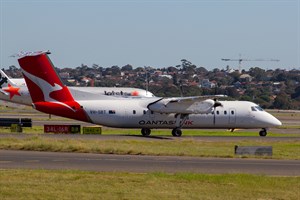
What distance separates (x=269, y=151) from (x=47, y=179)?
1552 cm

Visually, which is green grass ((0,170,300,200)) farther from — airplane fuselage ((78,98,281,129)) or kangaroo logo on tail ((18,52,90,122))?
airplane fuselage ((78,98,281,129))

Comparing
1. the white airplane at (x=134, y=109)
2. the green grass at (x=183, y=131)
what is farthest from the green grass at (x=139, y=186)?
the green grass at (x=183, y=131)

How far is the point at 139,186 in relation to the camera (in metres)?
24.2

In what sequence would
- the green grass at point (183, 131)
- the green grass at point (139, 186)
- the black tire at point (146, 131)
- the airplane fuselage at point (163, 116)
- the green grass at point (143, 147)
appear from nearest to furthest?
1. the green grass at point (139, 186)
2. the green grass at point (143, 147)
3. the airplane fuselage at point (163, 116)
4. the black tire at point (146, 131)
5. the green grass at point (183, 131)

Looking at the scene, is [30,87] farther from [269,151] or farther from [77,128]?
[269,151]

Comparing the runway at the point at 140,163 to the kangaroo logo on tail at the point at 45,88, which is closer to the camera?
the runway at the point at 140,163

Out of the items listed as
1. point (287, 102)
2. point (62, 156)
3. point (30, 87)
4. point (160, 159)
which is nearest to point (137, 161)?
point (160, 159)

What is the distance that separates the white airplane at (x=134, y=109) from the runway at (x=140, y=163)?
49.1 feet

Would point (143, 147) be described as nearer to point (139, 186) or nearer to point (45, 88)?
point (45, 88)

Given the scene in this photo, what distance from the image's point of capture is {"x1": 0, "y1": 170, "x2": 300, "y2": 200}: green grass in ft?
73.3

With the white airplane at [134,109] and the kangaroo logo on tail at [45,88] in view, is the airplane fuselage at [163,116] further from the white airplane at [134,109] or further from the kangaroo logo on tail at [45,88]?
the kangaroo logo on tail at [45,88]

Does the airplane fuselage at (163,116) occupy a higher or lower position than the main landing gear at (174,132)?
higher

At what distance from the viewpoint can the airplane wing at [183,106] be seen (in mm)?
53344

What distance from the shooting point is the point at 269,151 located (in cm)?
3756
